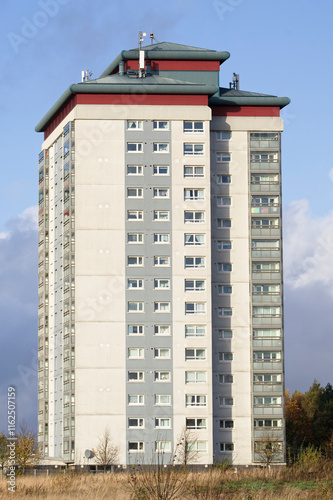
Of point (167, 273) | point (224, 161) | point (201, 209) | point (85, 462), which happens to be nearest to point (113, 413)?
point (85, 462)

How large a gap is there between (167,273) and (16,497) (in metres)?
58.3

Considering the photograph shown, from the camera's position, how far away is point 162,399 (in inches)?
4055

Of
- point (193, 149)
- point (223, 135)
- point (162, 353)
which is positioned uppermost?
point (223, 135)

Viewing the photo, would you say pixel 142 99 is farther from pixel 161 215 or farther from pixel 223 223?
pixel 223 223

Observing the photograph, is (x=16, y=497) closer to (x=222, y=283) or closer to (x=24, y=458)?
(x=24, y=458)

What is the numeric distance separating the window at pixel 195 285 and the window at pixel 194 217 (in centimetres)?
632

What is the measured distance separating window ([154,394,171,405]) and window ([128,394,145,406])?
4.32ft

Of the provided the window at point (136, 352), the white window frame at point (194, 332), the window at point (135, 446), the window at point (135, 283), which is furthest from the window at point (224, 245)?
the window at point (135, 446)

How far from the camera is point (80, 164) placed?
107 m

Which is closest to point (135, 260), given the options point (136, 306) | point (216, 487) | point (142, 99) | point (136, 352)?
point (136, 306)

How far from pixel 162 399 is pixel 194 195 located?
21349 millimetres

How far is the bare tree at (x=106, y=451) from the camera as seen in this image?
9975 centimetres

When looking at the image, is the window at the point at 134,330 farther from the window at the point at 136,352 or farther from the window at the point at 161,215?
the window at the point at 161,215

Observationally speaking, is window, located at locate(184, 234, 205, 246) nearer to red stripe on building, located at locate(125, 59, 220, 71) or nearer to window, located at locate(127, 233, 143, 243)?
window, located at locate(127, 233, 143, 243)
